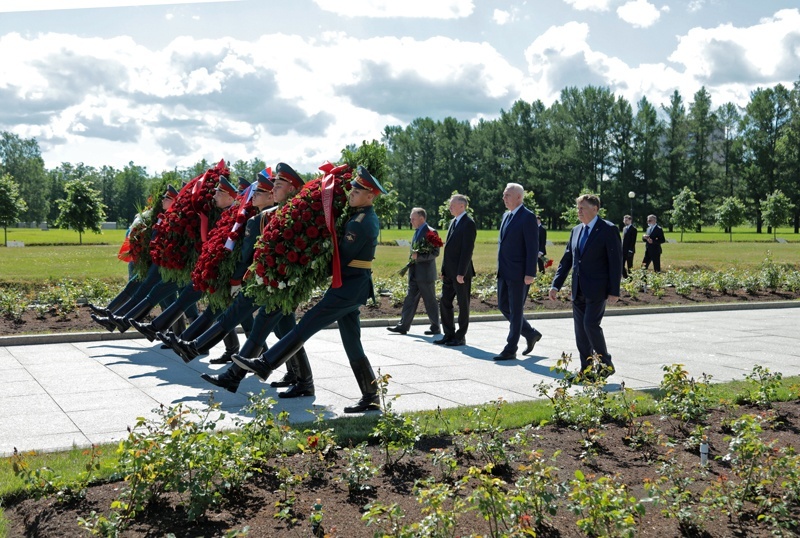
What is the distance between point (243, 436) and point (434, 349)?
19.5 feet

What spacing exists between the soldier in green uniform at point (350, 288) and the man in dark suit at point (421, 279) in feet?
16.7

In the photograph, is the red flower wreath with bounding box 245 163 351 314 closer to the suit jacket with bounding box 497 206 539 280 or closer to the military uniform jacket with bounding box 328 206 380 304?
the military uniform jacket with bounding box 328 206 380 304

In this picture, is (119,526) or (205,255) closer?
(119,526)

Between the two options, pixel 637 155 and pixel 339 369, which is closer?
pixel 339 369

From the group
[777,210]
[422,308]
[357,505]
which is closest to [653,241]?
[422,308]

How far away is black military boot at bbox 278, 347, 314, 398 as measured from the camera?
7621mm

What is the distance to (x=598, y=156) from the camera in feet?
281

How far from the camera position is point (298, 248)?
6867 mm

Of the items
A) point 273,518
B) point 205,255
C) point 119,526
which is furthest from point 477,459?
point 205,255

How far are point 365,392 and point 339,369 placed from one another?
2.21 m

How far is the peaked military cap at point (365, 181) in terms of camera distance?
675cm

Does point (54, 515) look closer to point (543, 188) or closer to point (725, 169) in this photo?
point (543, 188)

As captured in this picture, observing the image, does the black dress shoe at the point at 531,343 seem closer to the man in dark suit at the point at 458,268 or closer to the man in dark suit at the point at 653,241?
the man in dark suit at the point at 458,268

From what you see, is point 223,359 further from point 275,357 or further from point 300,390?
point 275,357
